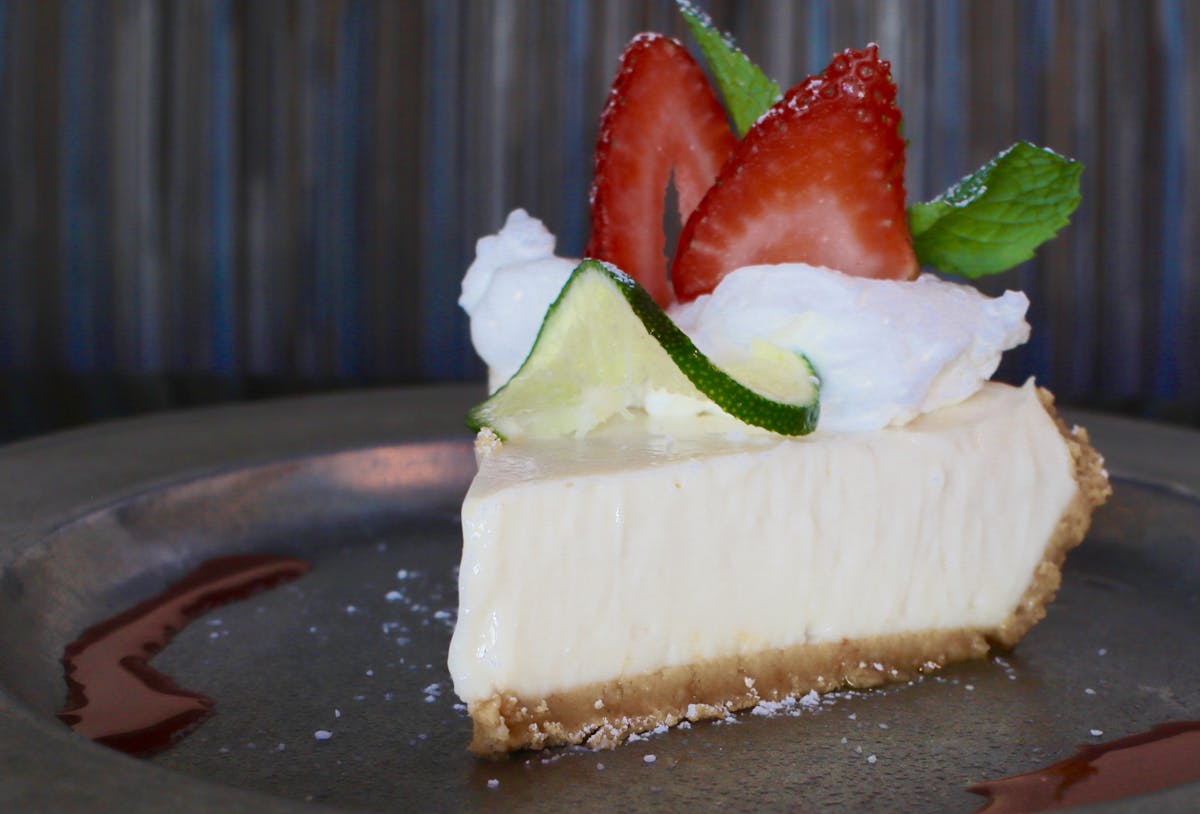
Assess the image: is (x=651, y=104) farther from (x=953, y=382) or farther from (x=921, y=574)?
(x=921, y=574)

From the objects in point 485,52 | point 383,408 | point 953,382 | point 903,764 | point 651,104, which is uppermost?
point 485,52

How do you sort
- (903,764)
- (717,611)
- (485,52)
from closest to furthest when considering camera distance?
(903,764) → (717,611) → (485,52)

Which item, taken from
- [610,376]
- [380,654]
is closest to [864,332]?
[610,376]

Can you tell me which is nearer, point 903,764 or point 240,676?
point 903,764

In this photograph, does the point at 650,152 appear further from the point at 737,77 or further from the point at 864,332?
the point at 864,332

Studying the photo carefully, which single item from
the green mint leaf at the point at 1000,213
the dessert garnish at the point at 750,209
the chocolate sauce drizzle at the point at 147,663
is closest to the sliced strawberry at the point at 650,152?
the dessert garnish at the point at 750,209

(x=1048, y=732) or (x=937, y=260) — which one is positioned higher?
(x=937, y=260)

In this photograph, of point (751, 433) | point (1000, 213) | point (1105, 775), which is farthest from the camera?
point (1000, 213)

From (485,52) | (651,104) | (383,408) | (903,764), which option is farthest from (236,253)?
(903,764)
